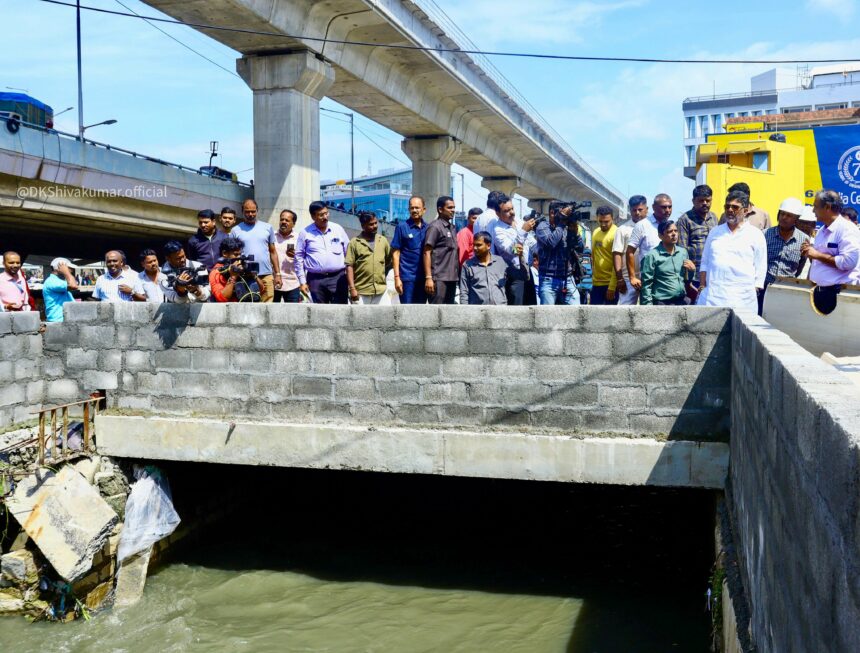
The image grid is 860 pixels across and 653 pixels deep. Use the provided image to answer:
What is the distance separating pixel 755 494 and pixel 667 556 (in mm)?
4354

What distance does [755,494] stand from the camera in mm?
3939

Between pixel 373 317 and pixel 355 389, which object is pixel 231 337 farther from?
pixel 373 317

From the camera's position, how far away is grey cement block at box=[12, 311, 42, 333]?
24.5 ft

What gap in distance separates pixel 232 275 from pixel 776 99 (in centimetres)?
7386

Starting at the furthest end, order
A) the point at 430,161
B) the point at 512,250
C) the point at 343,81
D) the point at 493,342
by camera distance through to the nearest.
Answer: the point at 430,161, the point at 343,81, the point at 512,250, the point at 493,342

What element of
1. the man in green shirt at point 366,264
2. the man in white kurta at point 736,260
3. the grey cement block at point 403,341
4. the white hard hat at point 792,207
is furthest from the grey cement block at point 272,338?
the white hard hat at point 792,207

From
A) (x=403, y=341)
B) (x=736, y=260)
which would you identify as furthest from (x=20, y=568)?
(x=736, y=260)

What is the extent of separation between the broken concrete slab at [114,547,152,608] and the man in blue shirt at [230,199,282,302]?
2.78 meters

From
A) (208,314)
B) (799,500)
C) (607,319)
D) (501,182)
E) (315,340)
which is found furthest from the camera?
(501,182)

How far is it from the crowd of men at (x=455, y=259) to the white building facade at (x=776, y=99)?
5662cm

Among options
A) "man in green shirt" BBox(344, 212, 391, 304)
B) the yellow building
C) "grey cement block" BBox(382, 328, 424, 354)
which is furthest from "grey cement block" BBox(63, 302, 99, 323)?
the yellow building

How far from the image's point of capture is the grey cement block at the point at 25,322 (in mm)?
7469

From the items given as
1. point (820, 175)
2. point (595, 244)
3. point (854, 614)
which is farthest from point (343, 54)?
point (854, 614)

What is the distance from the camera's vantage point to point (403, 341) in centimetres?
674
